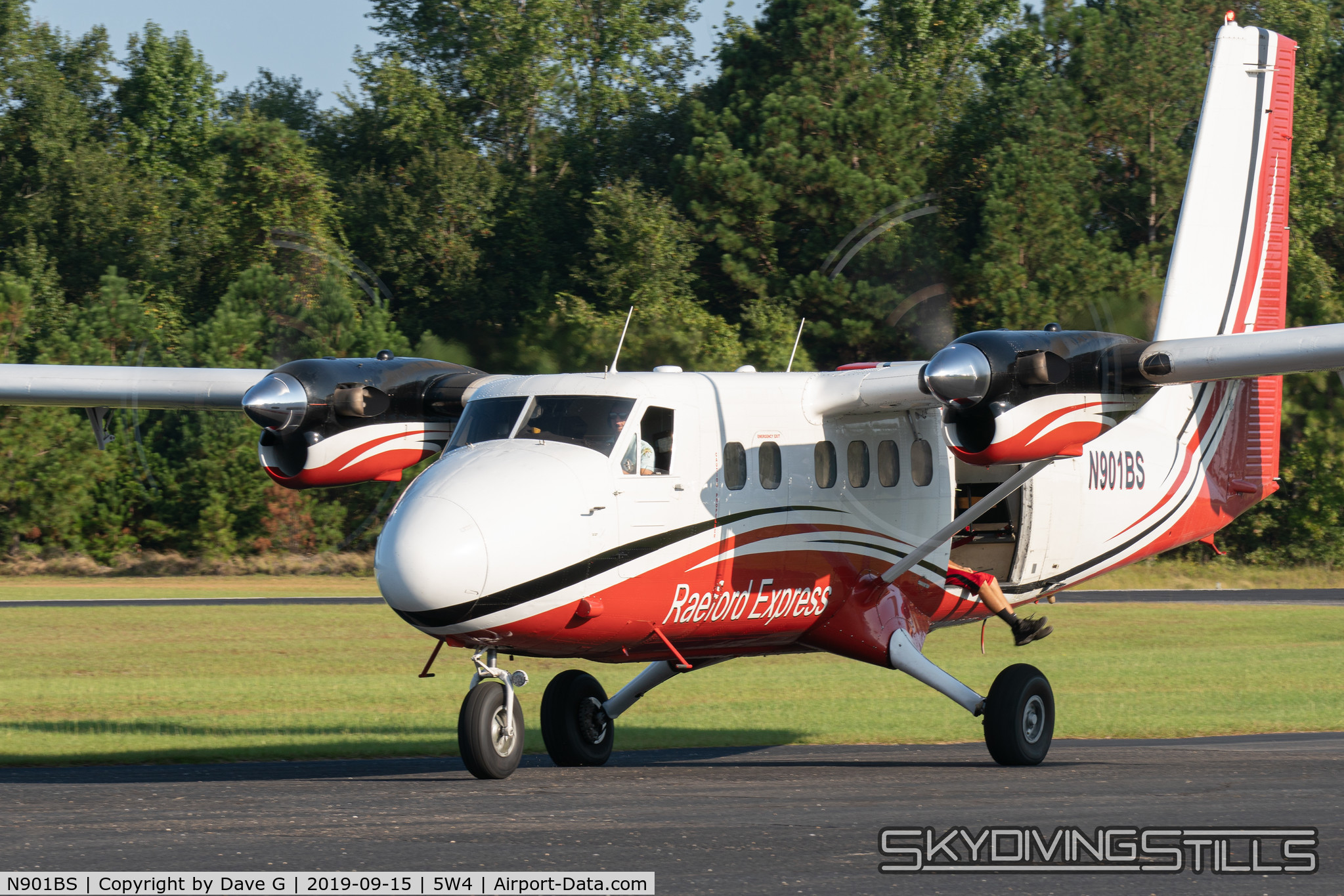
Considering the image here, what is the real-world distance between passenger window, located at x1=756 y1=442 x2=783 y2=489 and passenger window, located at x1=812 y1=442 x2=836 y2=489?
44 centimetres

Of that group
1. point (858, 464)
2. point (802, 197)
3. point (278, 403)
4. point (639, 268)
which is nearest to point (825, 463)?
point (858, 464)

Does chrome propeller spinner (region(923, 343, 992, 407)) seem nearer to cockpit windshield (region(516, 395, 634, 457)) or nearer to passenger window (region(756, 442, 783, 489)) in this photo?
passenger window (region(756, 442, 783, 489))

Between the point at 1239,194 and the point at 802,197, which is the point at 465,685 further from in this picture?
the point at 802,197

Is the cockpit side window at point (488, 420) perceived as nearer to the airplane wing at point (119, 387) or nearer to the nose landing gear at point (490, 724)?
the nose landing gear at point (490, 724)

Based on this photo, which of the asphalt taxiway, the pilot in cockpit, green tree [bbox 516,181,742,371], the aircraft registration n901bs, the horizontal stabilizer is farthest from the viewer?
green tree [bbox 516,181,742,371]

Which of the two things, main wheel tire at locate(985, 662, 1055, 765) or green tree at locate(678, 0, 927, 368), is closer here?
main wheel tire at locate(985, 662, 1055, 765)

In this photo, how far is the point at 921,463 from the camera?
1526 cm

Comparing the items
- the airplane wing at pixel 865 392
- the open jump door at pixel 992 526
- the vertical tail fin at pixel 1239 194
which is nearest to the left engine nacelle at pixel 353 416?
the airplane wing at pixel 865 392

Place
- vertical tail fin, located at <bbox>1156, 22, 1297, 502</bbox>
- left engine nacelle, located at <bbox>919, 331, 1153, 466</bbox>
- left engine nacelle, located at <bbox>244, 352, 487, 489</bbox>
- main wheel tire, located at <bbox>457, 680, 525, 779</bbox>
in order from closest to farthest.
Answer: main wheel tire, located at <bbox>457, 680, 525, 779</bbox>, left engine nacelle, located at <bbox>919, 331, 1153, 466</bbox>, left engine nacelle, located at <bbox>244, 352, 487, 489</bbox>, vertical tail fin, located at <bbox>1156, 22, 1297, 502</bbox>

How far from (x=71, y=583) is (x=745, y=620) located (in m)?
37.7

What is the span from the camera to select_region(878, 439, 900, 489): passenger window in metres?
15.0

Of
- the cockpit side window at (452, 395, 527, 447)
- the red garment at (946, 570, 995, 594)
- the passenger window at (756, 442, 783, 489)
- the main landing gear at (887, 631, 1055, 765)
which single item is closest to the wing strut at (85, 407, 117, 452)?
the cockpit side window at (452, 395, 527, 447)

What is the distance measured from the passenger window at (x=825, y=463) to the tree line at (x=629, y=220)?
2304cm

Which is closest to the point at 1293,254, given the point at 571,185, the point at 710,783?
the point at 571,185
